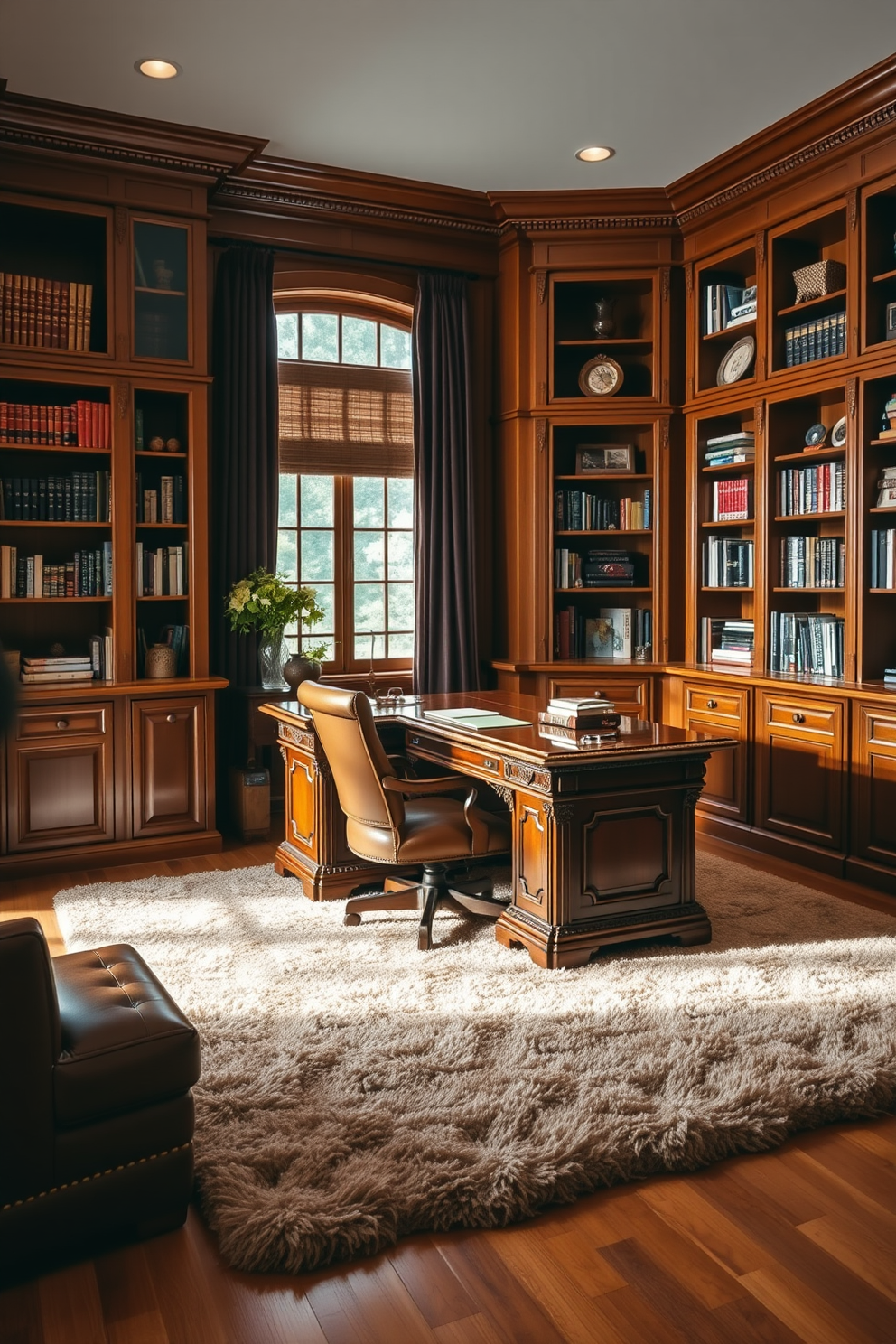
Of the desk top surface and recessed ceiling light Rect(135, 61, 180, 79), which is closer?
the desk top surface

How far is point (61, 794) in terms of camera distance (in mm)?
4840

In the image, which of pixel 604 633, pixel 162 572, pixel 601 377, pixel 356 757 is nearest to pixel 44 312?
pixel 162 572

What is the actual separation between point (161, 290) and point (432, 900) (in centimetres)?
313

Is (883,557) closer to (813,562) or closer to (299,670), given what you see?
(813,562)

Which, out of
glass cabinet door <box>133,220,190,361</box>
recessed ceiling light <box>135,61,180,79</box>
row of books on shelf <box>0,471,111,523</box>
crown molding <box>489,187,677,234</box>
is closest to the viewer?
recessed ceiling light <box>135,61,180,79</box>

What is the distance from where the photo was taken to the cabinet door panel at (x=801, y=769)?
467 cm

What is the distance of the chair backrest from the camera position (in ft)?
12.1

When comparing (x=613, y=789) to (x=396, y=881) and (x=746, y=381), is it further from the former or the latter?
(x=746, y=381)

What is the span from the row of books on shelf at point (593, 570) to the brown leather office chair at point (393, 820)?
236 centimetres

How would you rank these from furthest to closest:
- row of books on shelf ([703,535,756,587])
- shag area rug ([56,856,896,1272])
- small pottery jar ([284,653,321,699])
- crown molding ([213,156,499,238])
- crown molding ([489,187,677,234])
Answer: crown molding ([489,187,677,234]) < row of books on shelf ([703,535,756,587]) < crown molding ([213,156,499,238]) < small pottery jar ([284,653,321,699]) < shag area rug ([56,856,896,1272])

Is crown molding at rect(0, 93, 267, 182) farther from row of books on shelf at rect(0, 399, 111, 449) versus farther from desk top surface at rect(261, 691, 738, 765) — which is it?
desk top surface at rect(261, 691, 738, 765)

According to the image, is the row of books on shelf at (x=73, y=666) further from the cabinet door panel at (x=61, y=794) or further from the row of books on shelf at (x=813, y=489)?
the row of books on shelf at (x=813, y=489)

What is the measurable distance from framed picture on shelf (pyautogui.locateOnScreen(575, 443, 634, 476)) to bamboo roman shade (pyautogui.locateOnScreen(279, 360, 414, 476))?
3.21 feet

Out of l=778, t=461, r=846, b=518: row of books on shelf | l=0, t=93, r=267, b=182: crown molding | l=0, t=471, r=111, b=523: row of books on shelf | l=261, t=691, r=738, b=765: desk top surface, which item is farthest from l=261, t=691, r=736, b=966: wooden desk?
l=0, t=93, r=267, b=182: crown molding
